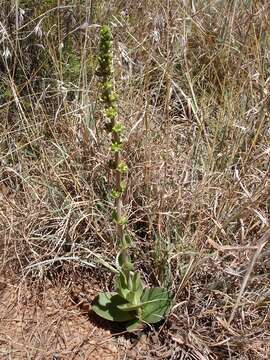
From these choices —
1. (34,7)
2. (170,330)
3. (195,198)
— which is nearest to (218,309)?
(170,330)

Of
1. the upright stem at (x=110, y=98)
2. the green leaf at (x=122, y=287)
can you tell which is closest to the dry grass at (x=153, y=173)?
the green leaf at (x=122, y=287)

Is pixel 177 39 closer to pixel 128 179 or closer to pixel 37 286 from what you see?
pixel 128 179

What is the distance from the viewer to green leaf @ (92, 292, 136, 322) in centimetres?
148

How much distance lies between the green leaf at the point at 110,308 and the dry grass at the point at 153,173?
0.07 m

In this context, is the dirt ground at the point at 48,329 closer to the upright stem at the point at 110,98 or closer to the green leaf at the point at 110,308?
the green leaf at the point at 110,308

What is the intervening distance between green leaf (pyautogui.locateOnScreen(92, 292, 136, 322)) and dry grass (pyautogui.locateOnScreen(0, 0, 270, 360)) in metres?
0.07

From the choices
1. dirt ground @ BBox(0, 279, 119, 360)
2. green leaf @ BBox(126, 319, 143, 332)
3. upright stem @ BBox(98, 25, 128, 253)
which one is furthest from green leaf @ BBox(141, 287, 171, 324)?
upright stem @ BBox(98, 25, 128, 253)

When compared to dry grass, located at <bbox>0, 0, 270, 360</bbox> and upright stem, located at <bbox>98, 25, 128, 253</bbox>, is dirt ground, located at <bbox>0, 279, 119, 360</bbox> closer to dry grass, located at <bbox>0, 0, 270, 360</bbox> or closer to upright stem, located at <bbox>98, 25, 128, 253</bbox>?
dry grass, located at <bbox>0, 0, 270, 360</bbox>

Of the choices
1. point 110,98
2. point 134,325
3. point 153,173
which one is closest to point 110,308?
point 134,325

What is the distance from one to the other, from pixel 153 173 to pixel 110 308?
16.7 inches

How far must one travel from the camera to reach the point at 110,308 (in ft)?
4.92

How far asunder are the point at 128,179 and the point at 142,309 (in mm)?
405

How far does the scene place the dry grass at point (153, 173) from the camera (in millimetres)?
1472

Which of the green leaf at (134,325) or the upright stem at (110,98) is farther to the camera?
the green leaf at (134,325)
